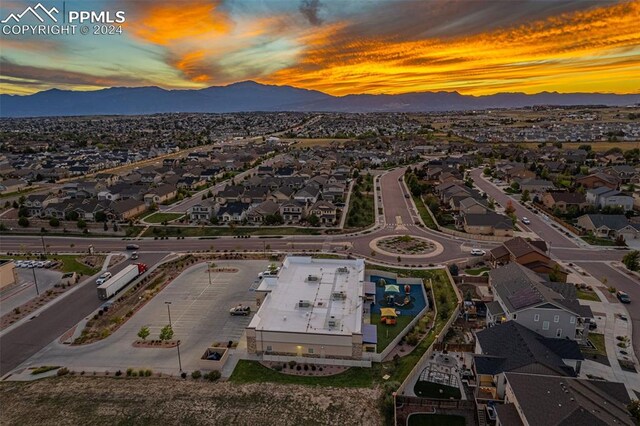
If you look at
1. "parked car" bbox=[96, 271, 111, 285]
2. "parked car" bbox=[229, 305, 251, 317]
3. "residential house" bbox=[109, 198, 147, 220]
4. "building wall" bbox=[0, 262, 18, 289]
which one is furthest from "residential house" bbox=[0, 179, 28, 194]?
"parked car" bbox=[229, 305, 251, 317]

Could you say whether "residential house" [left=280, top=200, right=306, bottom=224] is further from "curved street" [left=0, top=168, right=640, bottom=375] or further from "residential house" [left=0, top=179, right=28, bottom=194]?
"residential house" [left=0, top=179, right=28, bottom=194]

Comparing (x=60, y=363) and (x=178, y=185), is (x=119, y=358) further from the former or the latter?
(x=178, y=185)

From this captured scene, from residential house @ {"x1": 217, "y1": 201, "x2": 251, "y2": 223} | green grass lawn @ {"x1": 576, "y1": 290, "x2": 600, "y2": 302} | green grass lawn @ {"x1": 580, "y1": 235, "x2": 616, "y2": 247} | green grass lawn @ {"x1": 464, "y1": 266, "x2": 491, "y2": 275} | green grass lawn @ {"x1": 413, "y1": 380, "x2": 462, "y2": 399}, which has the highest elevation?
residential house @ {"x1": 217, "y1": 201, "x2": 251, "y2": 223}

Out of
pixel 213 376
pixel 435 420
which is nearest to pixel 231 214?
pixel 213 376

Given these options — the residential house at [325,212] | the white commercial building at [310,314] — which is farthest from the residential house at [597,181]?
the white commercial building at [310,314]

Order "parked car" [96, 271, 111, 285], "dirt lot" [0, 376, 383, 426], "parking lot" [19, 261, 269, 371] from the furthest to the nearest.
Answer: "parked car" [96, 271, 111, 285] → "parking lot" [19, 261, 269, 371] → "dirt lot" [0, 376, 383, 426]

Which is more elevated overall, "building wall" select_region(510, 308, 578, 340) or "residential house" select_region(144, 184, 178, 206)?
"residential house" select_region(144, 184, 178, 206)

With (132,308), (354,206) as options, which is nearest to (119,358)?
(132,308)

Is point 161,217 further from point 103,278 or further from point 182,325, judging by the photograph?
point 182,325
